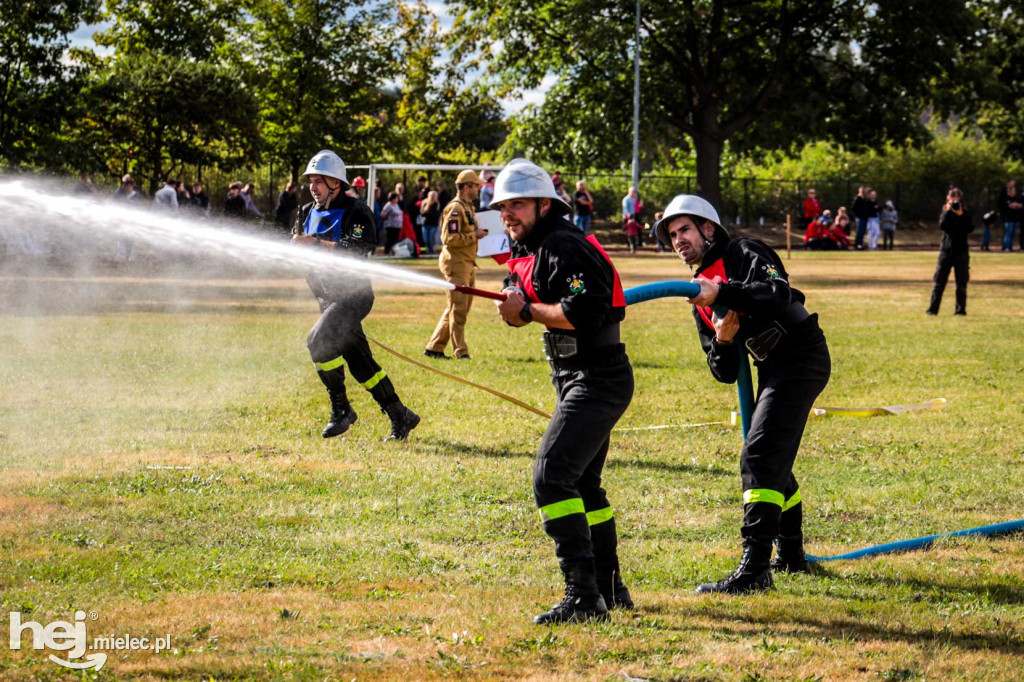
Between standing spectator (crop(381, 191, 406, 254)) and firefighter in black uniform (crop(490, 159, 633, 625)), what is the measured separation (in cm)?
2635

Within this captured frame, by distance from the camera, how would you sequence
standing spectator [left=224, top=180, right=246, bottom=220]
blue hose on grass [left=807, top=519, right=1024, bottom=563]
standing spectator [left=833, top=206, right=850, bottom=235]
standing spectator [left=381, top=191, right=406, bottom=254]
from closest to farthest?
blue hose on grass [left=807, top=519, right=1024, bottom=563]
standing spectator [left=224, top=180, right=246, bottom=220]
standing spectator [left=381, top=191, right=406, bottom=254]
standing spectator [left=833, top=206, right=850, bottom=235]

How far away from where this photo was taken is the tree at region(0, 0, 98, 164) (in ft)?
95.6

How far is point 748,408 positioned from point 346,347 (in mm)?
4237

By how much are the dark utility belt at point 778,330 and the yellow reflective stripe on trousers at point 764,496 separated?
686 millimetres

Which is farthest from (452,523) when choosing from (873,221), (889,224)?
(889,224)

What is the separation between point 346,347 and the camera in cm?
992

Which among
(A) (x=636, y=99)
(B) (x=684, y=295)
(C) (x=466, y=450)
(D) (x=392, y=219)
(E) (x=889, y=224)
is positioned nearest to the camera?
(B) (x=684, y=295)

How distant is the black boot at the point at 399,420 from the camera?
988cm

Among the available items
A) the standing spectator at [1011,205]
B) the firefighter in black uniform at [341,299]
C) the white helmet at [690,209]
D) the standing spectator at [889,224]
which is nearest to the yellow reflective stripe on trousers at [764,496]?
the white helmet at [690,209]

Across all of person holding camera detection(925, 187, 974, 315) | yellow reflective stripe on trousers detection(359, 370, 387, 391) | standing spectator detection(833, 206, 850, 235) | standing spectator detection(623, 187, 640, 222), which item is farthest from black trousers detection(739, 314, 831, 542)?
standing spectator detection(833, 206, 850, 235)

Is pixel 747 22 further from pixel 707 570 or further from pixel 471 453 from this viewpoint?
pixel 707 570

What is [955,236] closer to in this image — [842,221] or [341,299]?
[341,299]

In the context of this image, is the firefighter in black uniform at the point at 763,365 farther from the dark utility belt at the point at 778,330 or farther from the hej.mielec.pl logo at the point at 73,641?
the hej.mielec.pl logo at the point at 73,641

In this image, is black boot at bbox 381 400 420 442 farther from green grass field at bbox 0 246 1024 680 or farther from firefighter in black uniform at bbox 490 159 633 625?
firefighter in black uniform at bbox 490 159 633 625
